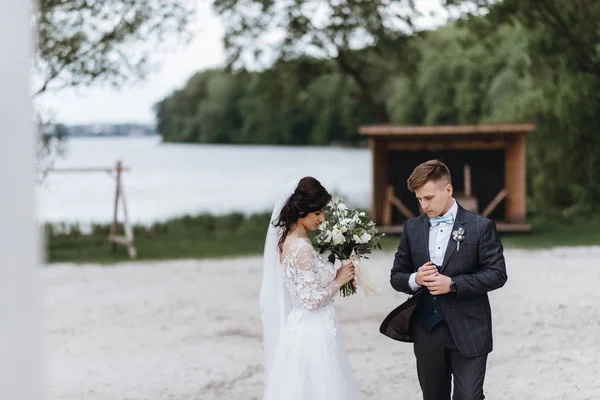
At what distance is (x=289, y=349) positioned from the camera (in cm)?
503

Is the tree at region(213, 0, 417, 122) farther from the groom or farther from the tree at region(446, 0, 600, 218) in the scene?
the groom

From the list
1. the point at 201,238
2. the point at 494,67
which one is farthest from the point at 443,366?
the point at 494,67

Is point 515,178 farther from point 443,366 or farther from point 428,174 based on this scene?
point 428,174

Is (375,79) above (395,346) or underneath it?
above

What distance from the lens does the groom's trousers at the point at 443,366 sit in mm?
4457

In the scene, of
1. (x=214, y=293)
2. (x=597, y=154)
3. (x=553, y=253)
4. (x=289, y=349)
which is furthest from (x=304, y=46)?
(x=289, y=349)

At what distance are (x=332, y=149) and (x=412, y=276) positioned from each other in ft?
174

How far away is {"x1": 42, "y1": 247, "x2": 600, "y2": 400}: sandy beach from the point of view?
7438 mm

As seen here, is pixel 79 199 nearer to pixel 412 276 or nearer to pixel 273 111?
pixel 273 111

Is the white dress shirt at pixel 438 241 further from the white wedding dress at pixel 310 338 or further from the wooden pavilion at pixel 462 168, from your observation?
the wooden pavilion at pixel 462 168

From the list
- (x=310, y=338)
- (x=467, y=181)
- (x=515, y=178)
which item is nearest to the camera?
(x=310, y=338)

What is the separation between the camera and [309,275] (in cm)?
488

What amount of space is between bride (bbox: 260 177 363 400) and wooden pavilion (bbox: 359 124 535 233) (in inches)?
552

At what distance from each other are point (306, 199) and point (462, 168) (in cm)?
1559
